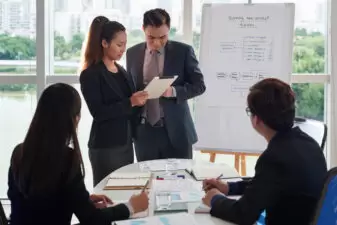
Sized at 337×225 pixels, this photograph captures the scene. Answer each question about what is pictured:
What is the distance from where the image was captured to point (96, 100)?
2.57 metres

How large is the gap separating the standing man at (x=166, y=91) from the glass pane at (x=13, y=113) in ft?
4.39

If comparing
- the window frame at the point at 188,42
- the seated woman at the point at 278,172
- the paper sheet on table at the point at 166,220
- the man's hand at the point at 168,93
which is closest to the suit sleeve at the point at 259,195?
the seated woman at the point at 278,172

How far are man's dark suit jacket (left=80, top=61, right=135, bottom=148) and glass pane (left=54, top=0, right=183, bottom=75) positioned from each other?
1353 millimetres

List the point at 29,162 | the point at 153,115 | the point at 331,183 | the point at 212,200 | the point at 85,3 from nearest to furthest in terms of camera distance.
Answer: the point at 331,183 < the point at 29,162 < the point at 212,200 < the point at 153,115 < the point at 85,3

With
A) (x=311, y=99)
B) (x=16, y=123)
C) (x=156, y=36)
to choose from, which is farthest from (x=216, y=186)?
(x=16, y=123)

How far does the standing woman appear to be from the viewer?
2.57m

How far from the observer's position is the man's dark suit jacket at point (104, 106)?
2.56 meters

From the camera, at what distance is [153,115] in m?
2.89

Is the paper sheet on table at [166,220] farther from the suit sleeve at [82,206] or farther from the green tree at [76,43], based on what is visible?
the green tree at [76,43]

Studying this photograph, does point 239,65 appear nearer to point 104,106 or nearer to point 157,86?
point 157,86

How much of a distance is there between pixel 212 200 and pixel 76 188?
20.4 inches

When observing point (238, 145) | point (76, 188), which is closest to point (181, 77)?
point (238, 145)

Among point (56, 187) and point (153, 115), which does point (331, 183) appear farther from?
point (153, 115)

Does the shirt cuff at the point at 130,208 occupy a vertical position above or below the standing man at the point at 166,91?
below
